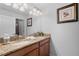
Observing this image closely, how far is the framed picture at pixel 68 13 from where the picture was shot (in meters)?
1.44

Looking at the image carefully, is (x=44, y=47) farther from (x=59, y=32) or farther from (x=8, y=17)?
(x=8, y=17)

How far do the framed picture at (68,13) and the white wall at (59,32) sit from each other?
0.21 ft

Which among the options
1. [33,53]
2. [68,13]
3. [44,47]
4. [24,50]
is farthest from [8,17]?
[68,13]

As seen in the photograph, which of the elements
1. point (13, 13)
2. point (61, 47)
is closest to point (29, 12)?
point (13, 13)

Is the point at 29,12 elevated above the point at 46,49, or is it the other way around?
the point at 29,12

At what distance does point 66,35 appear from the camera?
1.53m

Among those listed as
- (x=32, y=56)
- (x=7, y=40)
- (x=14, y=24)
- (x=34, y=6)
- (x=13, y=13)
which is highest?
(x=34, y=6)

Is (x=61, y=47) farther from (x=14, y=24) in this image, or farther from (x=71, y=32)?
Result: (x=14, y=24)

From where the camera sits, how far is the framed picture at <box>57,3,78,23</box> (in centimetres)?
144

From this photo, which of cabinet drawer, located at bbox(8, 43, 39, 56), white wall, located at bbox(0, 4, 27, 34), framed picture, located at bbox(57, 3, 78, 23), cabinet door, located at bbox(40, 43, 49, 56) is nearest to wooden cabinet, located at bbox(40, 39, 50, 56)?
cabinet door, located at bbox(40, 43, 49, 56)

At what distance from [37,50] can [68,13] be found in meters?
0.77

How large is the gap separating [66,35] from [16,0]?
947 mm

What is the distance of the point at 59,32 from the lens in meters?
1.57

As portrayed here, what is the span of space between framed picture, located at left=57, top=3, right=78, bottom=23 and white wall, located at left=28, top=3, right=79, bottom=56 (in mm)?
63
